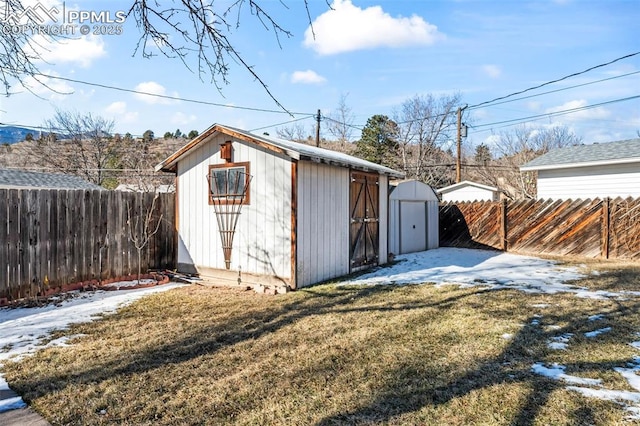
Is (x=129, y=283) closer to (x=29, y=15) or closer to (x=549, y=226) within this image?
(x=29, y=15)

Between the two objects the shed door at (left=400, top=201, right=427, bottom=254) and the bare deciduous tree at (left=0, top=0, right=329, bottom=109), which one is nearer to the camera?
the bare deciduous tree at (left=0, top=0, right=329, bottom=109)

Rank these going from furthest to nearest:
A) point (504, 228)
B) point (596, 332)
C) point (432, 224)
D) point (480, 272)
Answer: point (432, 224) → point (504, 228) → point (480, 272) → point (596, 332)

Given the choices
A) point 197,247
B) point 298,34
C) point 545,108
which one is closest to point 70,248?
point 197,247

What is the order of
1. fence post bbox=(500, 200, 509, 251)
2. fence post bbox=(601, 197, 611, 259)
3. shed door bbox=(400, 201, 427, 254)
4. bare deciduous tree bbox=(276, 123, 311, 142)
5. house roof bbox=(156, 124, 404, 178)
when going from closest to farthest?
house roof bbox=(156, 124, 404, 178) < fence post bbox=(601, 197, 611, 259) < shed door bbox=(400, 201, 427, 254) < fence post bbox=(500, 200, 509, 251) < bare deciduous tree bbox=(276, 123, 311, 142)

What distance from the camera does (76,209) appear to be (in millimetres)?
6070

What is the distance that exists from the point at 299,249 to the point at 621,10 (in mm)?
9331

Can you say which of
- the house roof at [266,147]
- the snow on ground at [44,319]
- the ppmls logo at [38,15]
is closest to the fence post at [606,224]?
the house roof at [266,147]

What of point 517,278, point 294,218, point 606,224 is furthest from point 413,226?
point 294,218

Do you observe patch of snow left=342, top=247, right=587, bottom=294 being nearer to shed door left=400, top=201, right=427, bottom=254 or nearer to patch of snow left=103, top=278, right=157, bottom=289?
shed door left=400, top=201, right=427, bottom=254

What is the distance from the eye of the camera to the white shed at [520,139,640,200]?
11.5m

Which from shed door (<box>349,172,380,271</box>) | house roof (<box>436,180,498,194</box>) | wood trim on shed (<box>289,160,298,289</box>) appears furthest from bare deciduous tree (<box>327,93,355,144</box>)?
wood trim on shed (<box>289,160,298,289</box>)

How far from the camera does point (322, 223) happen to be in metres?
6.77

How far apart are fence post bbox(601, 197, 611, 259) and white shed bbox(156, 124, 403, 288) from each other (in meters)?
6.24

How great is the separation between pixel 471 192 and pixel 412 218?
651 centimetres
